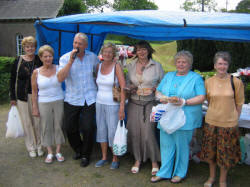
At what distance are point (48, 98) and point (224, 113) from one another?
8.05 ft

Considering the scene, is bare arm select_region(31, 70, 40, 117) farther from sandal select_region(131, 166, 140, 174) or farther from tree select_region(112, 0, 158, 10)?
tree select_region(112, 0, 158, 10)

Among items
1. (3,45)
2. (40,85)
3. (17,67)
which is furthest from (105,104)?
(3,45)

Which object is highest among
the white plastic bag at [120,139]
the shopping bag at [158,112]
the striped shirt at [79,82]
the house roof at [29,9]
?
the house roof at [29,9]

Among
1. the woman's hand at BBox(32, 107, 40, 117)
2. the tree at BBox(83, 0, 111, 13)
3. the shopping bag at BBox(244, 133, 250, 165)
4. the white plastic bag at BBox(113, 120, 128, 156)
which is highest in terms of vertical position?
the tree at BBox(83, 0, 111, 13)

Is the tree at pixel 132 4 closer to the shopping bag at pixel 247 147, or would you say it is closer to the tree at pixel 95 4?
the tree at pixel 95 4

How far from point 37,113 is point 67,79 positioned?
2.38 feet

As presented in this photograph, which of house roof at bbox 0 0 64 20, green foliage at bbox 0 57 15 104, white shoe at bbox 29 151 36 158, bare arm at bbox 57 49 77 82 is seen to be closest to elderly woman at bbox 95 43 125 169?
bare arm at bbox 57 49 77 82

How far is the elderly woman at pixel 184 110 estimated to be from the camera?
303 cm

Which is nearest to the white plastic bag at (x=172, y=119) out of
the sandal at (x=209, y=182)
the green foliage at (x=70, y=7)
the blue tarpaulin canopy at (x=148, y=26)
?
the sandal at (x=209, y=182)

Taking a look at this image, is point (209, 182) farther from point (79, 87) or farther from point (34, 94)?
point (34, 94)

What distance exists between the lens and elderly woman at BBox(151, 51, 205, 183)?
303 cm

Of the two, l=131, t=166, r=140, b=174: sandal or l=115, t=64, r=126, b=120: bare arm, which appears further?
l=131, t=166, r=140, b=174: sandal

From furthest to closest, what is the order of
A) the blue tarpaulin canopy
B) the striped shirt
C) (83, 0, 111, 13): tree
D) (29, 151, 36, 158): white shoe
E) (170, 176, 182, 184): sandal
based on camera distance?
(83, 0, 111, 13): tree, (29, 151, 36, 158): white shoe, the striped shirt, (170, 176, 182, 184): sandal, the blue tarpaulin canopy

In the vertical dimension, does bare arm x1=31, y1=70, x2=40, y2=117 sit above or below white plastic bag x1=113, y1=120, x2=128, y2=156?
above
